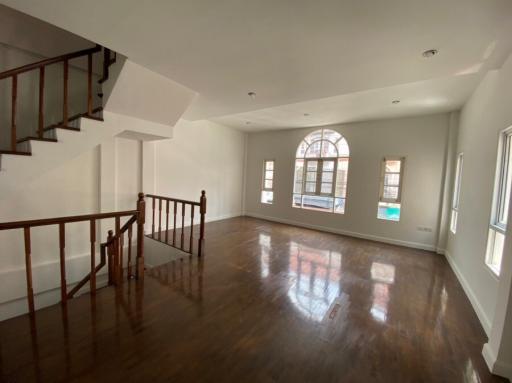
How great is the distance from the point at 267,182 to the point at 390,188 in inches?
137

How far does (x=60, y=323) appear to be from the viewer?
77.9 inches

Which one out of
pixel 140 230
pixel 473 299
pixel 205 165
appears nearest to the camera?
pixel 473 299

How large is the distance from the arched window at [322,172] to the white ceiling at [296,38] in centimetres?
277

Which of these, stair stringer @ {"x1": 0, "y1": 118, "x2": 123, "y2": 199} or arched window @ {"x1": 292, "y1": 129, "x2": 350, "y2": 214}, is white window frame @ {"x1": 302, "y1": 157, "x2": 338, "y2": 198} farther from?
stair stringer @ {"x1": 0, "y1": 118, "x2": 123, "y2": 199}

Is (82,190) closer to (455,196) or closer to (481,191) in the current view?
(481,191)

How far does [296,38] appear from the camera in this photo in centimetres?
189

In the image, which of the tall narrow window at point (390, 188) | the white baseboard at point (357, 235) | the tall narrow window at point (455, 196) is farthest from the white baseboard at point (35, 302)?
the tall narrow window at point (455, 196)

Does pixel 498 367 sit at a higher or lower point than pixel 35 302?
higher

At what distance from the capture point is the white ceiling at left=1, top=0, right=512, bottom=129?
1560 mm

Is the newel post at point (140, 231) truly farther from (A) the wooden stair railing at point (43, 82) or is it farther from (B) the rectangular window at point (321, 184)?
(B) the rectangular window at point (321, 184)

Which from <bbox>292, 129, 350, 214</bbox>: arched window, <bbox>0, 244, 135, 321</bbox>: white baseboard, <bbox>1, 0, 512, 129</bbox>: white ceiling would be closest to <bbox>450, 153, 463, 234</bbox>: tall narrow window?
<bbox>1, 0, 512, 129</bbox>: white ceiling

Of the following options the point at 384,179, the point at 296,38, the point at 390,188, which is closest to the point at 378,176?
the point at 384,179

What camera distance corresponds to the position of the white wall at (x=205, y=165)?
5148mm

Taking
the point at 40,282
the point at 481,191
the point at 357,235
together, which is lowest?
the point at 40,282
